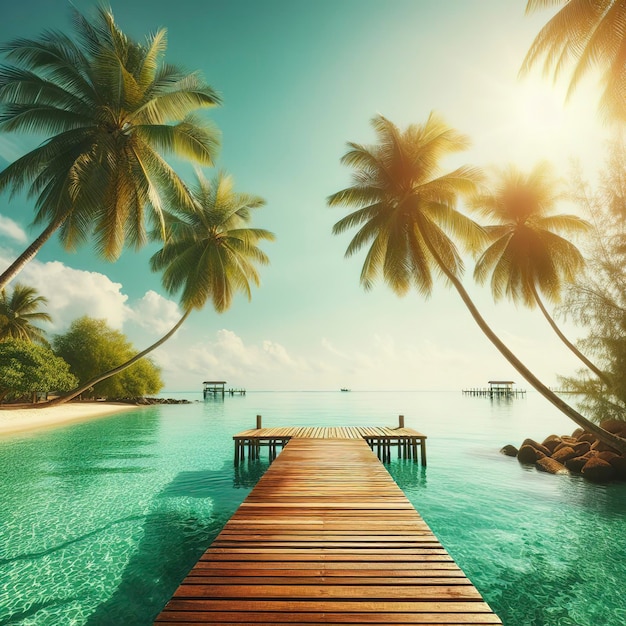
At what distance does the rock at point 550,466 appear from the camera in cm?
1562

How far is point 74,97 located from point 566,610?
17.5 m

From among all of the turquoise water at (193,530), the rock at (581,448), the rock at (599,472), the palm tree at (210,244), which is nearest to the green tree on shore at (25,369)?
the turquoise water at (193,530)

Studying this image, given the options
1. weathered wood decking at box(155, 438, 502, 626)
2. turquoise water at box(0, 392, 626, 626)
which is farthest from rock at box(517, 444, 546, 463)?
weathered wood decking at box(155, 438, 502, 626)

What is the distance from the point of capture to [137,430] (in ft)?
94.6

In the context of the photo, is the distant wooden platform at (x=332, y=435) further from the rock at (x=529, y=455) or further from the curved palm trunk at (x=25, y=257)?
the curved palm trunk at (x=25, y=257)

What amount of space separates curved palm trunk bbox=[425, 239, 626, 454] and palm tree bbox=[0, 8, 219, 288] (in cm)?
1006

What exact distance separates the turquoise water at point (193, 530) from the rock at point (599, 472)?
1.57ft

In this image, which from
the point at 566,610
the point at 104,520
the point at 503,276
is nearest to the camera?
the point at 566,610

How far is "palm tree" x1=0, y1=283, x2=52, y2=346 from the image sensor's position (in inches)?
1548

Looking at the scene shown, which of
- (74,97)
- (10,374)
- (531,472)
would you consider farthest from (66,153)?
(10,374)

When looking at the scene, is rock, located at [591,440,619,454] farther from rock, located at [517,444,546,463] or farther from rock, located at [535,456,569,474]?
rock, located at [517,444,546,463]

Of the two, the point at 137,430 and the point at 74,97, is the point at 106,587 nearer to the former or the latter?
the point at 74,97

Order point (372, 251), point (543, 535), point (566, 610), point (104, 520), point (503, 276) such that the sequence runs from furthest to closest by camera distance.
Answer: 1. point (503, 276)
2. point (372, 251)
3. point (104, 520)
4. point (543, 535)
5. point (566, 610)

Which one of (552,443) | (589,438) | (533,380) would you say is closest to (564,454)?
(552,443)
